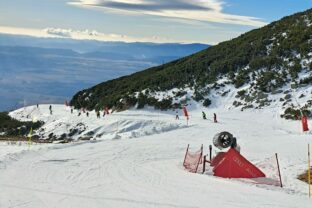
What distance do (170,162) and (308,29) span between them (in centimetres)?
4044

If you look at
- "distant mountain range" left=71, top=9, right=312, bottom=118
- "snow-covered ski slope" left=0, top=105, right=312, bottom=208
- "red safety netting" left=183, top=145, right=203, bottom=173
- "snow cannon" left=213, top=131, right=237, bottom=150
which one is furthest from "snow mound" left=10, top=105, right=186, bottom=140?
"snow cannon" left=213, top=131, right=237, bottom=150

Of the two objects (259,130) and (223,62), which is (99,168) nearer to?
(259,130)

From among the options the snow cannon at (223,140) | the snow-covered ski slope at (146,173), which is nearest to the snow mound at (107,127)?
the snow-covered ski slope at (146,173)

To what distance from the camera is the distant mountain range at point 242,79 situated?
46312 millimetres

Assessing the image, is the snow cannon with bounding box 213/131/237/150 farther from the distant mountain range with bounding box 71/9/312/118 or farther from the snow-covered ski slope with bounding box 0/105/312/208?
the distant mountain range with bounding box 71/9/312/118

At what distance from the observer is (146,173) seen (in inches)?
722

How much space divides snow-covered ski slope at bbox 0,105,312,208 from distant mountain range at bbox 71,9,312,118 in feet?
35.1

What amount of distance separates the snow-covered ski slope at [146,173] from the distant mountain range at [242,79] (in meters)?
10.7

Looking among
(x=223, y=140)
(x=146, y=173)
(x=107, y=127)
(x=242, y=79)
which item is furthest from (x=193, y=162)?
(x=242, y=79)

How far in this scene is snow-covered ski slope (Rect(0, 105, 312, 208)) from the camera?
13.6 metres

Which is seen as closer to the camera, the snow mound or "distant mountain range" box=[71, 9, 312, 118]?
the snow mound

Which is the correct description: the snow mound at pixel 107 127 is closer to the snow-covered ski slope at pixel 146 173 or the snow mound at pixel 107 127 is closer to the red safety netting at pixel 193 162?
the snow-covered ski slope at pixel 146 173

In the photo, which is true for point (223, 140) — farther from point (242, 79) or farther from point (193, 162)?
point (242, 79)

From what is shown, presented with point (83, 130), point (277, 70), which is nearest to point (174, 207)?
point (83, 130)
